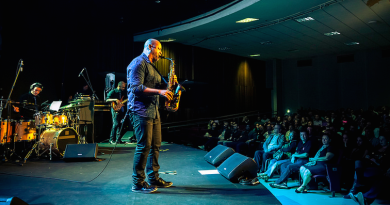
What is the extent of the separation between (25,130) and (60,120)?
0.57 meters

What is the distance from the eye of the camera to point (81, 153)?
4.29m

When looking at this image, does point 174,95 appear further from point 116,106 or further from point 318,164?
point 116,106

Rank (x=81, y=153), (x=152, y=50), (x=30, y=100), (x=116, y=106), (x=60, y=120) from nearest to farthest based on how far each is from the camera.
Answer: (x=152, y=50), (x=81, y=153), (x=60, y=120), (x=30, y=100), (x=116, y=106)

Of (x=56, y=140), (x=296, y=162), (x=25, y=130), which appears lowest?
Answer: (x=296, y=162)

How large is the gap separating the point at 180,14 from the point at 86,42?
308 cm

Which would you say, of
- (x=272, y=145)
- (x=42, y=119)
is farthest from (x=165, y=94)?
(x=272, y=145)

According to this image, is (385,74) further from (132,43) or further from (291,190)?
(132,43)

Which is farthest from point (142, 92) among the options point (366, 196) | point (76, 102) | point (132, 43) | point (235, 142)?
point (132, 43)

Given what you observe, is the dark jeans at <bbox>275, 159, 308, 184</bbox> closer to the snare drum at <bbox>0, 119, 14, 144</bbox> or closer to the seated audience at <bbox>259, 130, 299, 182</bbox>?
the seated audience at <bbox>259, 130, 299, 182</bbox>

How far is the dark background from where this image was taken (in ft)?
21.9

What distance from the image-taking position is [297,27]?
9.55 meters

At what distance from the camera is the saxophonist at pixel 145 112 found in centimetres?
263

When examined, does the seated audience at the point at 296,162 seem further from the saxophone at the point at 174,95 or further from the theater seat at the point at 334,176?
the saxophone at the point at 174,95

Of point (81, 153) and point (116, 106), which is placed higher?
point (116, 106)
